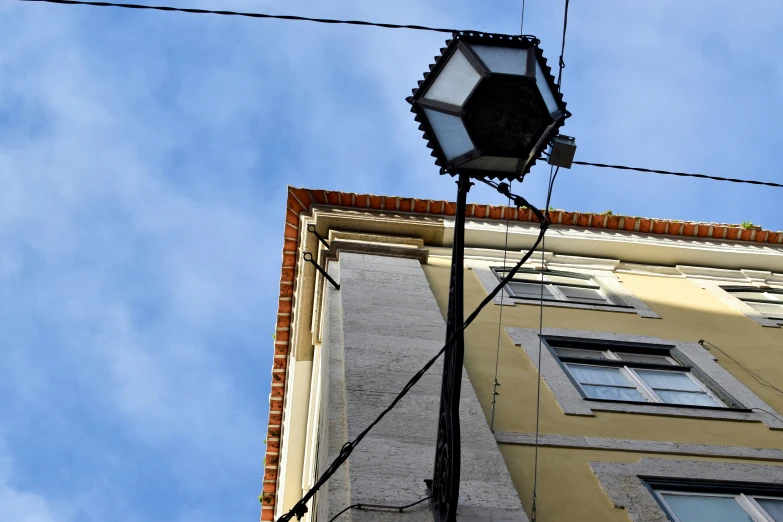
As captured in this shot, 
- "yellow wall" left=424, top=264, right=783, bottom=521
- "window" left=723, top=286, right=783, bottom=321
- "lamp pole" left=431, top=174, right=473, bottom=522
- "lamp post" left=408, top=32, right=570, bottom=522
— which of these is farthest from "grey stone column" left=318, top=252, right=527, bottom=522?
"window" left=723, top=286, right=783, bottom=321

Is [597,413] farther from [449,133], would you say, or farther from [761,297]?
[761,297]

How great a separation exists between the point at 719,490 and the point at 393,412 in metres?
2.21

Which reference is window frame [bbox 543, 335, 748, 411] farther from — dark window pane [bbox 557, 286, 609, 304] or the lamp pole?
the lamp pole

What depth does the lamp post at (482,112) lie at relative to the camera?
4.04m

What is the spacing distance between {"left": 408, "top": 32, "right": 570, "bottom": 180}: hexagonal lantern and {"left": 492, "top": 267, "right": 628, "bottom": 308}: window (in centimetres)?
533

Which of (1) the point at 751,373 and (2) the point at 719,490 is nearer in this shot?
(2) the point at 719,490

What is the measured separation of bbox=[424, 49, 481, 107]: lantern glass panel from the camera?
4.05m

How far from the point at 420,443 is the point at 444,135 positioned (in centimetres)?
208

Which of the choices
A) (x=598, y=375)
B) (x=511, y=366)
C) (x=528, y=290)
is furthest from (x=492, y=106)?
(x=528, y=290)

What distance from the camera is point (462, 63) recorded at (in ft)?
13.5

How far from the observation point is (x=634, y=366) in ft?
26.0

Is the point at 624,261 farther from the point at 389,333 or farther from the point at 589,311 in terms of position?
the point at 389,333

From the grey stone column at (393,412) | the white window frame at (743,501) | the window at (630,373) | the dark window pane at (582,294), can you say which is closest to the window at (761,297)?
the dark window pane at (582,294)

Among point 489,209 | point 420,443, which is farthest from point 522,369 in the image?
point 489,209
